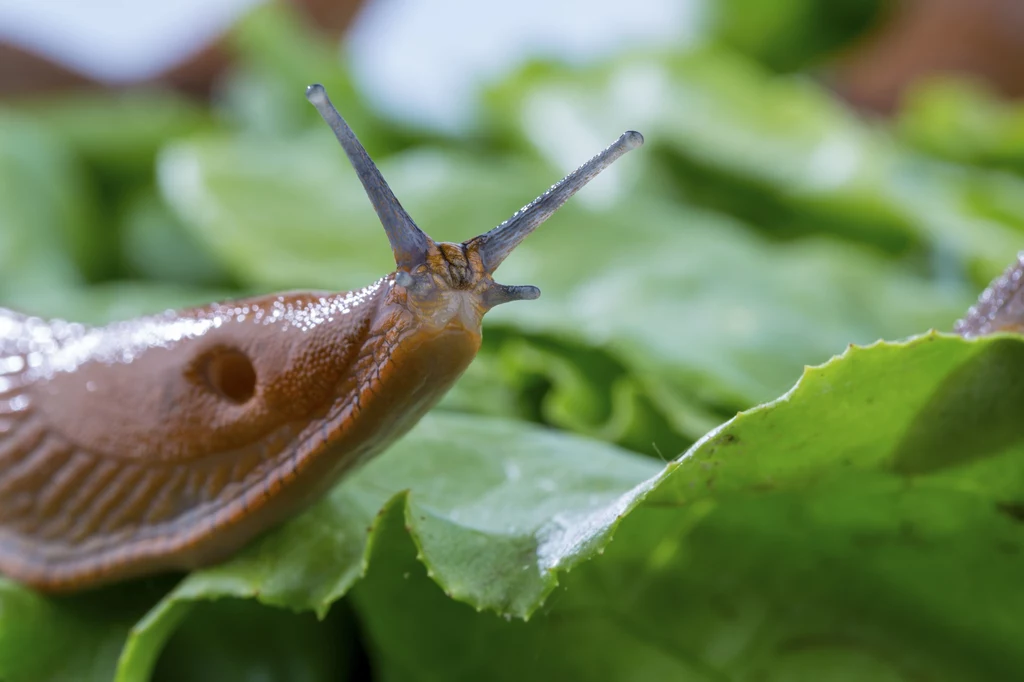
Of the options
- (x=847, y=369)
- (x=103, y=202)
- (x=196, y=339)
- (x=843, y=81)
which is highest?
(x=843, y=81)

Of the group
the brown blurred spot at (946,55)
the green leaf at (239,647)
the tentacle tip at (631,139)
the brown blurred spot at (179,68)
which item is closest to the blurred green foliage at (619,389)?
the green leaf at (239,647)

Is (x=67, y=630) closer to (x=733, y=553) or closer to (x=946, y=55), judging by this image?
(x=733, y=553)

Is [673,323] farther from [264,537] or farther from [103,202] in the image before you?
[103,202]

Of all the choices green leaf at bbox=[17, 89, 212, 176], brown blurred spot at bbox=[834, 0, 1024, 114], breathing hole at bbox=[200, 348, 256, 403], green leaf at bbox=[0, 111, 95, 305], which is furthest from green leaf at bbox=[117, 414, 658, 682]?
brown blurred spot at bbox=[834, 0, 1024, 114]

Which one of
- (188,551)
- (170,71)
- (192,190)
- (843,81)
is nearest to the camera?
(188,551)

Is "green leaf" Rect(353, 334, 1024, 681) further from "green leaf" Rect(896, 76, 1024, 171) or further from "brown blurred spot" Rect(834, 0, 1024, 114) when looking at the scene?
"brown blurred spot" Rect(834, 0, 1024, 114)

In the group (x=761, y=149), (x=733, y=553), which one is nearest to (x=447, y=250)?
(x=733, y=553)

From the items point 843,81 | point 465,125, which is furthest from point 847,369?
point 843,81
